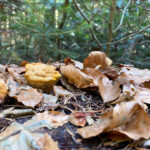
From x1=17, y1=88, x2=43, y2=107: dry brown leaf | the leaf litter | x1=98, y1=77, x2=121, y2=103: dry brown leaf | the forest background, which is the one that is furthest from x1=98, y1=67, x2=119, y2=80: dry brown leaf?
the forest background

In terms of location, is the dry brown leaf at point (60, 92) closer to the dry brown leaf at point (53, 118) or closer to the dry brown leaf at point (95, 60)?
the dry brown leaf at point (53, 118)

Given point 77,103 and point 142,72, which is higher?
point 142,72

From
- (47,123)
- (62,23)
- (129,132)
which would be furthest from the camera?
(62,23)

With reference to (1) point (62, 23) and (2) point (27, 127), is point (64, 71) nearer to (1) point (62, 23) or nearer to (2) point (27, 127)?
(2) point (27, 127)

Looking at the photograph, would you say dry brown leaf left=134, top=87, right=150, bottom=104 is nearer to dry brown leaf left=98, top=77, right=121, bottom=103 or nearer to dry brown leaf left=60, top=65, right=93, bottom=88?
dry brown leaf left=98, top=77, right=121, bottom=103

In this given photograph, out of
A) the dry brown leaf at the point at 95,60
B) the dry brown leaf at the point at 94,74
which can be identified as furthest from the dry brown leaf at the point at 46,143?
the dry brown leaf at the point at 95,60

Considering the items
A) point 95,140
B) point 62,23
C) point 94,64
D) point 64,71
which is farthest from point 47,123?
point 62,23

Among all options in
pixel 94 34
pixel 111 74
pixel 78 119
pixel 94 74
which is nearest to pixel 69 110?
pixel 78 119
